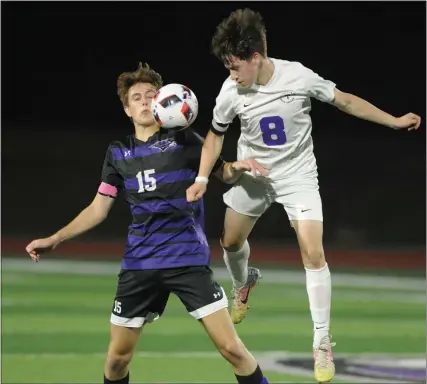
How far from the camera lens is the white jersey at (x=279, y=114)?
4.62m

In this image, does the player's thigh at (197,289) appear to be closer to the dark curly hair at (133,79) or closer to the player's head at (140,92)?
the player's head at (140,92)

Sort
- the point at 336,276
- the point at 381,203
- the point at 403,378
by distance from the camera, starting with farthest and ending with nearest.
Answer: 1. the point at 381,203
2. the point at 336,276
3. the point at 403,378

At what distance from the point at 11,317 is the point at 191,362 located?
272 cm

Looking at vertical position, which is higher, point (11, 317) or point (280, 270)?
point (11, 317)

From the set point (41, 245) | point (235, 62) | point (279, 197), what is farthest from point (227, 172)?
point (41, 245)

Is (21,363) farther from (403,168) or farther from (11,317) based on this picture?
(403,168)

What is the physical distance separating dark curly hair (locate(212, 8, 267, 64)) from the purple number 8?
1.23 feet

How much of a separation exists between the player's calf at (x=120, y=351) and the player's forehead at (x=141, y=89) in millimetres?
1131

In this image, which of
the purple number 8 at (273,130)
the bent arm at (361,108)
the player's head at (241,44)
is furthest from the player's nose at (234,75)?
the bent arm at (361,108)

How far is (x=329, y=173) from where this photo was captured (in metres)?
15.3

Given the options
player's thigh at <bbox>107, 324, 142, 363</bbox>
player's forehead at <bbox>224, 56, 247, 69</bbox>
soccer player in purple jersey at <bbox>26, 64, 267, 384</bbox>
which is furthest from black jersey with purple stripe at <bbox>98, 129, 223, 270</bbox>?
player's forehead at <bbox>224, 56, 247, 69</bbox>

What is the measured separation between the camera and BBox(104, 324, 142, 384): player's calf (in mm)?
4445

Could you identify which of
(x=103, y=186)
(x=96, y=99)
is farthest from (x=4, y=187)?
(x=103, y=186)

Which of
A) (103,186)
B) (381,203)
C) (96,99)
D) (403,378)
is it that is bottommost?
(381,203)
